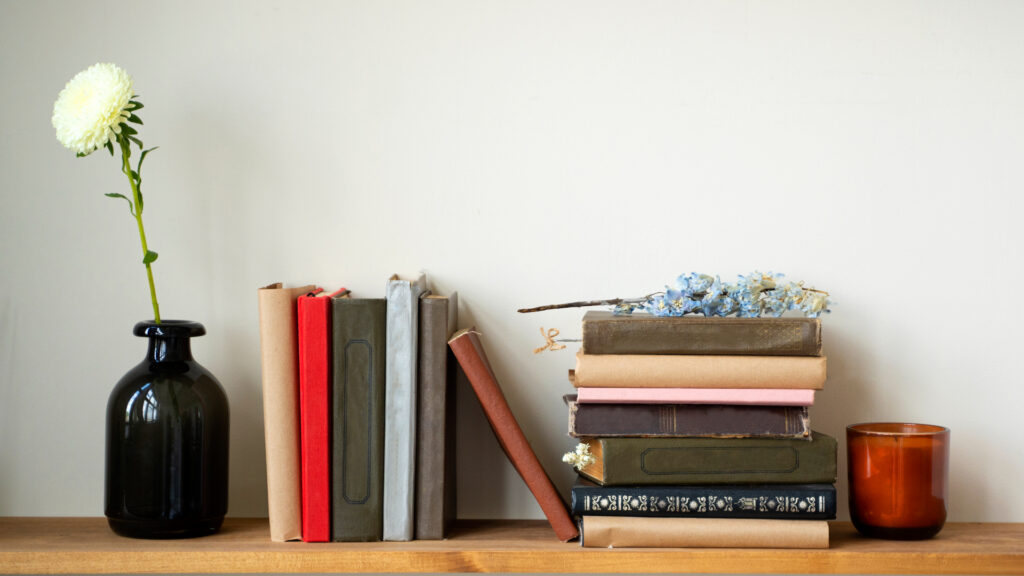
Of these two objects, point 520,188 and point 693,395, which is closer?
point 693,395

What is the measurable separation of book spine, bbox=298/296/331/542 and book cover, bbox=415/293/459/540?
98 millimetres

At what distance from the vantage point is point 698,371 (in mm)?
869

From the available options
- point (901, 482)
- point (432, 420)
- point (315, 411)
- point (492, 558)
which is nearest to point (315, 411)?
point (315, 411)

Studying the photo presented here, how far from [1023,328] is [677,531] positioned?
53 centimetres

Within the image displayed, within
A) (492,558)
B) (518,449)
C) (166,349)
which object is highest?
(166,349)

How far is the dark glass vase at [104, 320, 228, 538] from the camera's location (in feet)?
2.96

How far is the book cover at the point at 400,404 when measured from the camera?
0.88m

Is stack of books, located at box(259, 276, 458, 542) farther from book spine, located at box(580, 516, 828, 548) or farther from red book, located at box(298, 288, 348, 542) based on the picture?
book spine, located at box(580, 516, 828, 548)

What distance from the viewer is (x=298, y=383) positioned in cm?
90

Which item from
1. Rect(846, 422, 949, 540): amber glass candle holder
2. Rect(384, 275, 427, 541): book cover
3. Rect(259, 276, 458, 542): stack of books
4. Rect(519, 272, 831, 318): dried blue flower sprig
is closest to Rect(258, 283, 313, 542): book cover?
Rect(259, 276, 458, 542): stack of books

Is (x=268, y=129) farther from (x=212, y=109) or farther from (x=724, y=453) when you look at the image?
(x=724, y=453)

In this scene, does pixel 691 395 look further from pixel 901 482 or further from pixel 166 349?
pixel 166 349

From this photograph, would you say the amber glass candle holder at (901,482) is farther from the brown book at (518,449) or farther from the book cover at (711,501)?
the brown book at (518,449)

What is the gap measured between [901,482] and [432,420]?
1.64 feet
